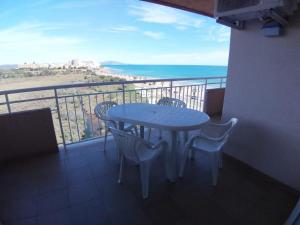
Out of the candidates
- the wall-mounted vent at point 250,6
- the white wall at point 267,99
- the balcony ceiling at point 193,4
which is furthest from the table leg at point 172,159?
the balcony ceiling at point 193,4

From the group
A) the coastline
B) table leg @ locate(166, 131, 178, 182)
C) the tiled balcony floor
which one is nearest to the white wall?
the tiled balcony floor

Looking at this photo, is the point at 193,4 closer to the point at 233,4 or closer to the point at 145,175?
the point at 233,4

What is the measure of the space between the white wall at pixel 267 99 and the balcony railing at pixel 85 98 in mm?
1521

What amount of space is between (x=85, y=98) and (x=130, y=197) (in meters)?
2.06

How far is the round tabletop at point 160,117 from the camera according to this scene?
1763 millimetres

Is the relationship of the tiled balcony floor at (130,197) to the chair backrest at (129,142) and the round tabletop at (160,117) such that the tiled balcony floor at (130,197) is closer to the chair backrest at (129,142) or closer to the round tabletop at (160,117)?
the chair backrest at (129,142)

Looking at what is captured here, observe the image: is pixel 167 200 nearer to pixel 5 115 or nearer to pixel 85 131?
pixel 85 131

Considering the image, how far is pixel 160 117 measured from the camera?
200cm

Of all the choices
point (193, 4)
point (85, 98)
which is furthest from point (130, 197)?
point (193, 4)

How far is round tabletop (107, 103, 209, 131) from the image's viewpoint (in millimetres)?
1763

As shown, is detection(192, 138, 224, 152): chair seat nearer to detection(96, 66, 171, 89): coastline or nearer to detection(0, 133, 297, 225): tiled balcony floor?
detection(0, 133, 297, 225): tiled balcony floor

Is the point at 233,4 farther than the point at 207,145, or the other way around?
the point at 207,145

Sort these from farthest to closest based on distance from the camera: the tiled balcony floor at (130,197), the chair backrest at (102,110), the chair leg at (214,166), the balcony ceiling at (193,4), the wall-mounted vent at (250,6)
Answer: the balcony ceiling at (193,4), the chair backrest at (102,110), the chair leg at (214,166), the tiled balcony floor at (130,197), the wall-mounted vent at (250,6)

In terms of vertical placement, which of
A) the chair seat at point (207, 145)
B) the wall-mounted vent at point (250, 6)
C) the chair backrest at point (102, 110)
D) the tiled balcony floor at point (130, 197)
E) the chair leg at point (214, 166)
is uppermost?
the wall-mounted vent at point (250, 6)
